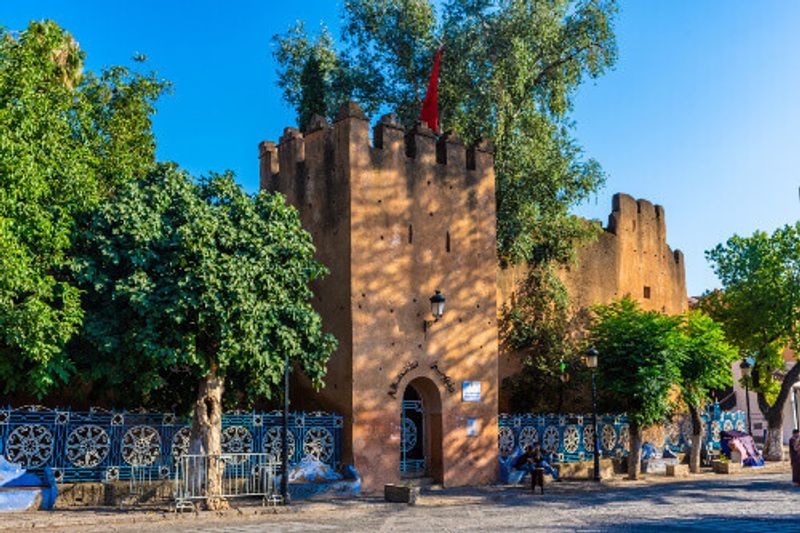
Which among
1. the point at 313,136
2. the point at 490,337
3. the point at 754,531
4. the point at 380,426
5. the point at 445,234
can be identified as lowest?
the point at 754,531

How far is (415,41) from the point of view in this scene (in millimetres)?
27266

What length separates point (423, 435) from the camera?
2128cm

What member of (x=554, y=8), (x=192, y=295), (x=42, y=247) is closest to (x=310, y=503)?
(x=192, y=295)

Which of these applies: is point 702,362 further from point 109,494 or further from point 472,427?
point 109,494

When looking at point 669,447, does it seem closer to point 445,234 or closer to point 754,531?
point 445,234

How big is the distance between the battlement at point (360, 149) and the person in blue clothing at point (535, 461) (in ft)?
23.2

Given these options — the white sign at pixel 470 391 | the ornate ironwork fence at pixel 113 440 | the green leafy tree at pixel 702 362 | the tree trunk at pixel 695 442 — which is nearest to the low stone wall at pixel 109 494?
the ornate ironwork fence at pixel 113 440

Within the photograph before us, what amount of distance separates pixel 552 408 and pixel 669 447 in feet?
17.3

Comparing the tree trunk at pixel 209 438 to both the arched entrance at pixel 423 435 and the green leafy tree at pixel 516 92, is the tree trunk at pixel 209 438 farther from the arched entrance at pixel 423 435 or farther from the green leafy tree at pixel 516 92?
the green leafy tree at pixel 516 92

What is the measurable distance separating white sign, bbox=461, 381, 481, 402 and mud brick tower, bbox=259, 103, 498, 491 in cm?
3

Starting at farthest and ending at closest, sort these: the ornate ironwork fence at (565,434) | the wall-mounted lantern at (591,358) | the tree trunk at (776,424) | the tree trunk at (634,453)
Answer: the tree trunk at (776,424) < the tree trunk at (634,453) < the ornate ironwork fence at (565,434) < the wall-mounted lantern at (591,358)

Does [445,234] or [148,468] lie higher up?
[445,234]

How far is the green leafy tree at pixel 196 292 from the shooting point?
1537 centimetres

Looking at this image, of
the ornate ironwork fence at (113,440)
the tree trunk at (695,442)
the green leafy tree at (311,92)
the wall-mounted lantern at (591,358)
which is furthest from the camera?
the green leafy tree at (311,92)
